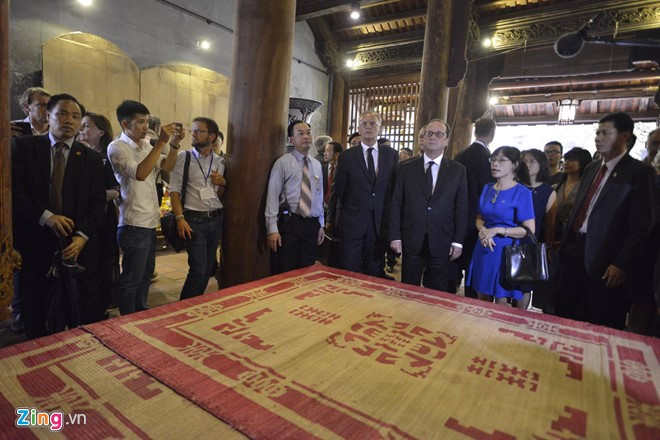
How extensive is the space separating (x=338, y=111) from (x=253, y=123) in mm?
6566

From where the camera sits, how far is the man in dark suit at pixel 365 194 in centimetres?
278

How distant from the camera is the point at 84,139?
8.71 ft

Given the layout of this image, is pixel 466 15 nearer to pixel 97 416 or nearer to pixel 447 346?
pixel 447 346

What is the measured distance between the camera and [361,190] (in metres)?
2.79

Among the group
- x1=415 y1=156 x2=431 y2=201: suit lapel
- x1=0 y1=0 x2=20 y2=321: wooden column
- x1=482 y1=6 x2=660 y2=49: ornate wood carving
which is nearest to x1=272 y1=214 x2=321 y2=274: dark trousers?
x1=415 y1=156 x2=431 y2=201: suit lapel

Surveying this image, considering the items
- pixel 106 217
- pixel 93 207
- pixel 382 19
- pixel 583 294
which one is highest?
pixel 382 19

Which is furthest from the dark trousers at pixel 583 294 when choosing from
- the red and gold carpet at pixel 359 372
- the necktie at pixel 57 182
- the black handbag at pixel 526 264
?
the necktie at pixel 57 182

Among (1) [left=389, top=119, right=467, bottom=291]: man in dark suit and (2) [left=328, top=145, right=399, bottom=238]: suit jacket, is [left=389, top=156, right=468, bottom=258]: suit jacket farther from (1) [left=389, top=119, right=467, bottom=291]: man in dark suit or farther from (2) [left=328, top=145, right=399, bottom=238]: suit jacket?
(2) [left=328, top=145, right=399, bottom=238]: suit jacket

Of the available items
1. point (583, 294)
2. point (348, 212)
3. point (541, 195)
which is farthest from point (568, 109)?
point (348, 212)

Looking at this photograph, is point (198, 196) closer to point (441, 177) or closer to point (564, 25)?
point (441, 177)

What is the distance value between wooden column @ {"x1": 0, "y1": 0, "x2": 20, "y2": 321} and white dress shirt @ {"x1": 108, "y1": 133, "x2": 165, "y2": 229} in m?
1.13

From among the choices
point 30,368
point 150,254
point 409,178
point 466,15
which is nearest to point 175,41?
point 466,15

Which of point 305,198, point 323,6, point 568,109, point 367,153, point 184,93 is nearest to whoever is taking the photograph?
point 305,198

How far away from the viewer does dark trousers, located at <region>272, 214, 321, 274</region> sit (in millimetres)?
2738
